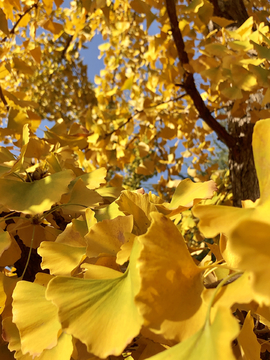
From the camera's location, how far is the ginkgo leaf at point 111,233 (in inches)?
9.7

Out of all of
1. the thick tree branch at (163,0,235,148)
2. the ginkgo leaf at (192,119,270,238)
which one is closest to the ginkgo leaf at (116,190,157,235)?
the ginkgo leaf at (192,119,270,238)

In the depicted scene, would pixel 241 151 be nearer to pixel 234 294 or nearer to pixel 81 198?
pixel 81 198

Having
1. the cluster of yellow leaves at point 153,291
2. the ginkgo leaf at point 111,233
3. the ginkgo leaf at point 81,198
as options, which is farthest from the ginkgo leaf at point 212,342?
the ginkgo leaf at point 81,198

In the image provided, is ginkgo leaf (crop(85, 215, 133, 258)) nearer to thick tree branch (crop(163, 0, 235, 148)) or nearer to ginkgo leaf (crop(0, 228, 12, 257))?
ginkgo leaf (crop(0, 228, 12, 257))

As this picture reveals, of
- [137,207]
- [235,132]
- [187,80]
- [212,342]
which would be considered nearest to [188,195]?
[137,207]

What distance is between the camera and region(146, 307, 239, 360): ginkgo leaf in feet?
0.46

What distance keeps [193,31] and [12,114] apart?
694 mm

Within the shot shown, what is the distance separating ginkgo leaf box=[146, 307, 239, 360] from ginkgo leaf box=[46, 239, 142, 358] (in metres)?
0.02

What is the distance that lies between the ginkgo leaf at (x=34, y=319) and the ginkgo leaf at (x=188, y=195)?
12 centimetres

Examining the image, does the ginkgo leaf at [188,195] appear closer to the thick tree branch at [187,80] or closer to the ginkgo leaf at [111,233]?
the ginkgo leaf at [111,233]

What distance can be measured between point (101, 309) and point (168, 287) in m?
0.05

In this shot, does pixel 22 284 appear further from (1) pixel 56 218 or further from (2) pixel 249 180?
(2) pixel 249 180

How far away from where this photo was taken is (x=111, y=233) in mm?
250

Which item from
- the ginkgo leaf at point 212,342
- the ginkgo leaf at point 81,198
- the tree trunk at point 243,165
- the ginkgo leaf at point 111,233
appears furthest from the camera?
the tree trunk at point 243,165
